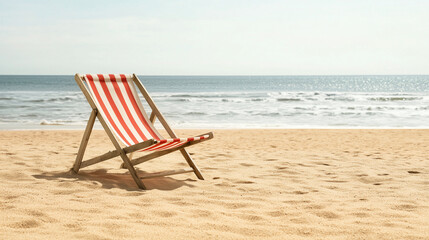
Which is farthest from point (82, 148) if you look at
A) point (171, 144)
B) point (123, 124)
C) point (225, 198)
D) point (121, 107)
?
point (225, 198)

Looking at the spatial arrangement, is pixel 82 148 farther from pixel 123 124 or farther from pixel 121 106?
pixel 121 106

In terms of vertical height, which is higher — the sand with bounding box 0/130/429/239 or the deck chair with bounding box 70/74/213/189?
the deck chair with bounding box 70/74/213/189

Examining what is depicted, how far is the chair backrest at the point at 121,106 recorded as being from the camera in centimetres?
409

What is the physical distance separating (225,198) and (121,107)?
1502 millimetres

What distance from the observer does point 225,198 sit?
11.1 ft

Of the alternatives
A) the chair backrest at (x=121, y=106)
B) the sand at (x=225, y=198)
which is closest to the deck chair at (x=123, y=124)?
the chair backrest at (x=121, y=106)

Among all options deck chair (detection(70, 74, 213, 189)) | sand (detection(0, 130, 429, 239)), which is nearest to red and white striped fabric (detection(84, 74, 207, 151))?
deck chair (detection(70, 74, 213, 189))

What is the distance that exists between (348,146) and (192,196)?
4087mm

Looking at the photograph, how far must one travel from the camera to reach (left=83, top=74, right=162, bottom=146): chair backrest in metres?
4.09

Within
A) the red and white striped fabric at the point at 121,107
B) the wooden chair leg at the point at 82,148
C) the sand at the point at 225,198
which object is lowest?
the sand at the point at 225,198

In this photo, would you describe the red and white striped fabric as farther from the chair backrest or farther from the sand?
the sand

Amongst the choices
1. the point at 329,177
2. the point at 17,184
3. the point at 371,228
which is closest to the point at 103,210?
the point at 17,184

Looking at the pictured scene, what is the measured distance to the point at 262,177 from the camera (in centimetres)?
426

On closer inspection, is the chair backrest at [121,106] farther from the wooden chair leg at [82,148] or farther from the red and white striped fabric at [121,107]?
the wooden chair leg at [82,148]
